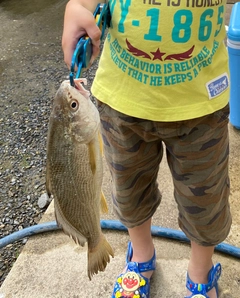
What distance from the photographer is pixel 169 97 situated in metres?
1.22

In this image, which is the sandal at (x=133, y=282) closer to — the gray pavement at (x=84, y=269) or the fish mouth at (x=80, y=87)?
the gray pavement at (x=84, y=269)

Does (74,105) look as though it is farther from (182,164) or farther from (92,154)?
(182,164)

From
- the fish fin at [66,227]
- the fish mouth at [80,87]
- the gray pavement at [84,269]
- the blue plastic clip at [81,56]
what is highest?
the blue plastic clip at [81,56]

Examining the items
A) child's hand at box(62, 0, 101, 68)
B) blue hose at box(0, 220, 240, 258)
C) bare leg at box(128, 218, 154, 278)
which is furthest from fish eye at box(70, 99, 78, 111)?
blue hose at box(0, 220, 240, 258)

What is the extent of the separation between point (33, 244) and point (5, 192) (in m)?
0.78

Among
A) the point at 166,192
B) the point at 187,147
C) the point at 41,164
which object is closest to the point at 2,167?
the point at 41,164

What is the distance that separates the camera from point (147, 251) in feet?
5.73

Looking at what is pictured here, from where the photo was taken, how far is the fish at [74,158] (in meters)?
0.95

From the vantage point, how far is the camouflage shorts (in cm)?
128

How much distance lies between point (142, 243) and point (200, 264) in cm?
26

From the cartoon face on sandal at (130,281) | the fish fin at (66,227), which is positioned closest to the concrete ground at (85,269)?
the cartoon face on sandal at (130,281)

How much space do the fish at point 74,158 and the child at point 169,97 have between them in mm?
160

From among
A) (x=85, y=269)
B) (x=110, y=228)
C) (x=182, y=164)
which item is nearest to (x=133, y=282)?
(x=85, y=269)

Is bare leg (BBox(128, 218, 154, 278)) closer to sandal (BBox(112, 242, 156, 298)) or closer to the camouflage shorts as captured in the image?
sandal (BBox(112, 242, 156, 298))
